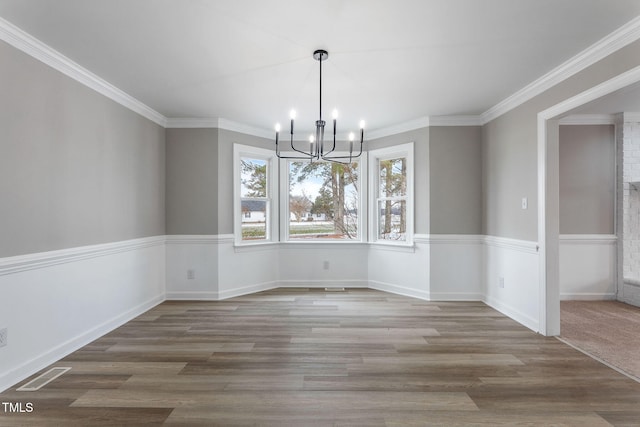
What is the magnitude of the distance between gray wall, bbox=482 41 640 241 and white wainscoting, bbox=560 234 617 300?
1.35m

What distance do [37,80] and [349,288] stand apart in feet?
14.5

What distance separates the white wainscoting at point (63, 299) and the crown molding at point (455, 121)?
13.2 feet

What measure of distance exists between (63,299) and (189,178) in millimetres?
2245

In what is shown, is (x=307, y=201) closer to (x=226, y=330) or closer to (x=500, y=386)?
(x=226, y=330)

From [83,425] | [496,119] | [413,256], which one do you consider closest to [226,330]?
[83,425]

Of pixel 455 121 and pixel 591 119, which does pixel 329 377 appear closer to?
pixel 455 121

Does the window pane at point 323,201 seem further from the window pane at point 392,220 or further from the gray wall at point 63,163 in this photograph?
the gray wall at point 63,163

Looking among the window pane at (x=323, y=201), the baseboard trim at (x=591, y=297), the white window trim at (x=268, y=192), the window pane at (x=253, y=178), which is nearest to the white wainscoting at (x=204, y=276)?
the white window trim at (x=268, y=192)

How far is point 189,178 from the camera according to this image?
479 centimetres

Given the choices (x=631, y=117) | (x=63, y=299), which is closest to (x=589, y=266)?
(x=631, y=117)

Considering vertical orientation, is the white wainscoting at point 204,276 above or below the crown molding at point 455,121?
below

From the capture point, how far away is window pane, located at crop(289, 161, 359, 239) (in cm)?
564

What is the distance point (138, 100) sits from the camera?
399 cm

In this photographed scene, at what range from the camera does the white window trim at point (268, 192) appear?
5012 millimetres
